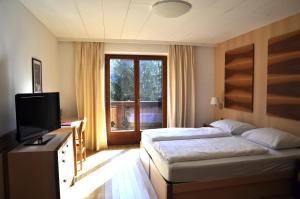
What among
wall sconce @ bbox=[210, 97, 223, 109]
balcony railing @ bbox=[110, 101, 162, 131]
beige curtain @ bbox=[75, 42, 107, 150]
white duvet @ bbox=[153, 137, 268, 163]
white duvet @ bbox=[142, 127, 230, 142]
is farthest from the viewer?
balcony railing @ bbox=[110, 101, 162, 131]

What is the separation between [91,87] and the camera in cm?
454

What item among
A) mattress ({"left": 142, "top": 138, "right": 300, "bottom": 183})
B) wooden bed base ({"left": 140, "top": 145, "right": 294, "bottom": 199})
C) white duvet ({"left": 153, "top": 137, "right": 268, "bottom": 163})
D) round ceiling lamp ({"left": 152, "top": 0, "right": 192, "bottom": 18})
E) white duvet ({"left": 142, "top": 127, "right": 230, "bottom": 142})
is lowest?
wooden bed base ({"left": 140, "top": 145, "right": 294, "bottom": 199})

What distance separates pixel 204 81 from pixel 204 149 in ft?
9.04

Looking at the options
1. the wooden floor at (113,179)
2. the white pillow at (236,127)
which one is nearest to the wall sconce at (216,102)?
the white pillow at (236,127)

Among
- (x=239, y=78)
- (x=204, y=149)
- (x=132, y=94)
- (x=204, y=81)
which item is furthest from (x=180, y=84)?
(x=204, y=149)

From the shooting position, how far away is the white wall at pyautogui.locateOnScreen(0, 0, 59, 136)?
2.12 meters

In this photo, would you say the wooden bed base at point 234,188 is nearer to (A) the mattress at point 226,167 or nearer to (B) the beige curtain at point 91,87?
(A) the mattress at point 226,167

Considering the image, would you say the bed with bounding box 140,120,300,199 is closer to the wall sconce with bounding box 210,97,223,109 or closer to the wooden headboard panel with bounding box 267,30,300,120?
the wooden headboard panel with bounding box 267,30,300,120

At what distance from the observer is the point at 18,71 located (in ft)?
8.11

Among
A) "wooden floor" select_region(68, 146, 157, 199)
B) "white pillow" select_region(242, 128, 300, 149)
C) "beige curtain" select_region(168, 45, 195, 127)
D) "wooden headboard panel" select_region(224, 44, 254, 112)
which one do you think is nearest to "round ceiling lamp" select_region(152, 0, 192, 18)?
"wooden headboard panel" select_region(224, 44, 254, 112)

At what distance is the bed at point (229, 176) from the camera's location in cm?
225

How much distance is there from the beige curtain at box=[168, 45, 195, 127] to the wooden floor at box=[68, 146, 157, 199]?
4.47 ft

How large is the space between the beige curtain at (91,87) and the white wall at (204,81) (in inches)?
89.8

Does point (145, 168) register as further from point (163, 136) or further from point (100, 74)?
point (100, 74)
